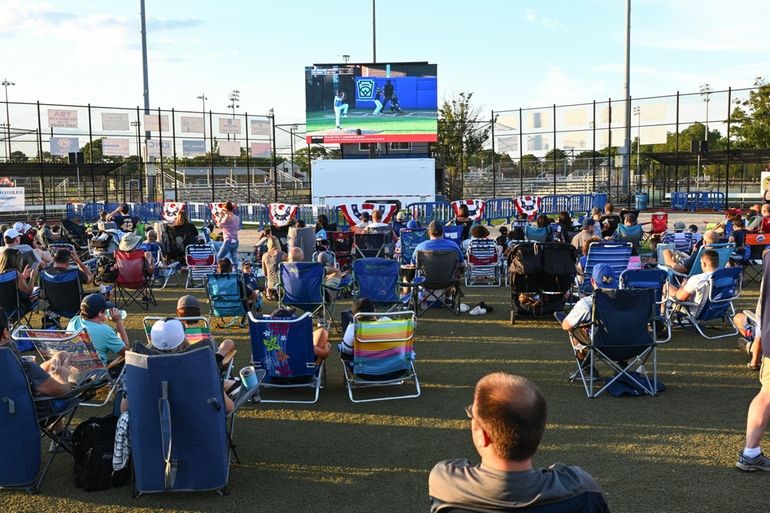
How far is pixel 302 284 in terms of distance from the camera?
29.1 ft

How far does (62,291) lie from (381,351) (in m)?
4.60

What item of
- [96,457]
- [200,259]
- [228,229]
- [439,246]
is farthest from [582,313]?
[228,229]

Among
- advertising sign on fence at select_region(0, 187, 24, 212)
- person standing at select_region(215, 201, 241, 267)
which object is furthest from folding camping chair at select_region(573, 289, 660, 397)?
advertising sign on fence at select_region(0, 187, 24, 212)

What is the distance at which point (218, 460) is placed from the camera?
4.32m

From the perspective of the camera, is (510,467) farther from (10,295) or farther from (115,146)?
(115,146)

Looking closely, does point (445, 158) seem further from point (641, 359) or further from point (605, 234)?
point (641, 359)

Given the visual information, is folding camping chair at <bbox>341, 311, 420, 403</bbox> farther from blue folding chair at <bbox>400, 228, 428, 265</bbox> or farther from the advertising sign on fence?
the advertising sign on fence

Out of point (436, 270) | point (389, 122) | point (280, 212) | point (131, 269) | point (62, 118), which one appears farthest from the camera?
point (389, 122)

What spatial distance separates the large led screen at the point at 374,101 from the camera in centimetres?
3316

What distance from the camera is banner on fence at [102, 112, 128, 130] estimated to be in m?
31.1

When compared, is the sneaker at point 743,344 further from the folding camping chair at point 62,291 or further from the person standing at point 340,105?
the person standing at point 340,105

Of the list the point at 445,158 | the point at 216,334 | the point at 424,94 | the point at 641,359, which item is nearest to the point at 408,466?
the point at 641,359

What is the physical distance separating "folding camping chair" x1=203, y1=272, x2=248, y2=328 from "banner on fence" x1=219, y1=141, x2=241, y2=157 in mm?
24994

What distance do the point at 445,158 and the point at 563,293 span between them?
111ft
